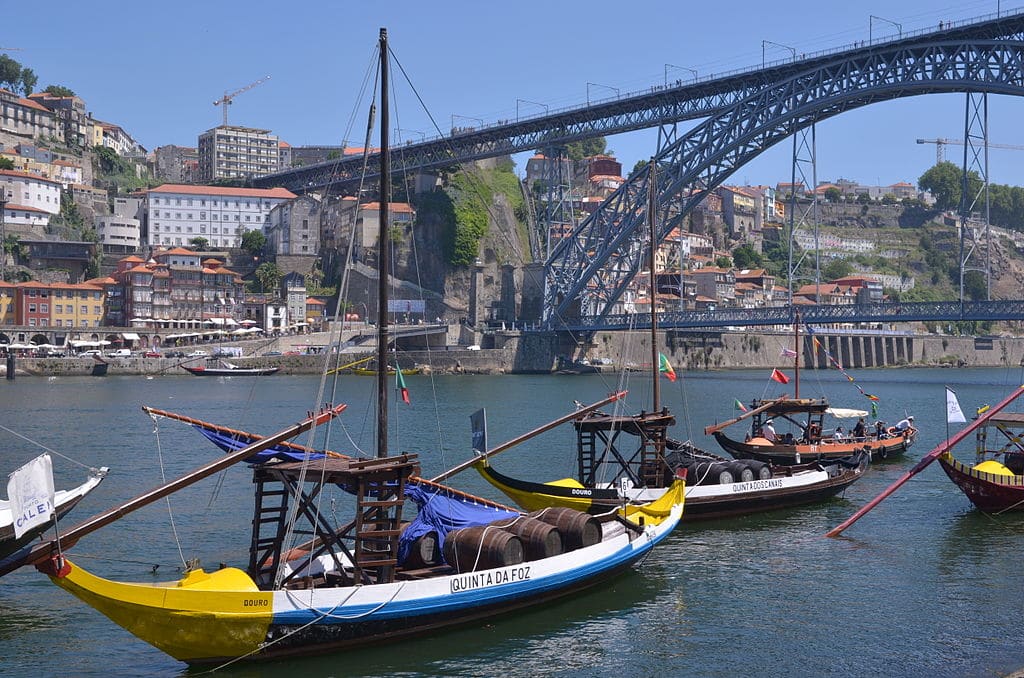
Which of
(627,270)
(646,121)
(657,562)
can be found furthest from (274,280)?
(657,562)

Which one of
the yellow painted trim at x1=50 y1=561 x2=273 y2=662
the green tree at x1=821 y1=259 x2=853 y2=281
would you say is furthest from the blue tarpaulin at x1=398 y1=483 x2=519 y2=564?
the green tree at x1=821 y1=259 x2=853 y2=281

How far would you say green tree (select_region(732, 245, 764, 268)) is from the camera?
153m

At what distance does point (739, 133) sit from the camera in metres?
77.2

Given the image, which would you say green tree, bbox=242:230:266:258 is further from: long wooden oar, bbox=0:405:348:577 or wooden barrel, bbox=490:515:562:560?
long wooden oar, bbox=0:405:348:577

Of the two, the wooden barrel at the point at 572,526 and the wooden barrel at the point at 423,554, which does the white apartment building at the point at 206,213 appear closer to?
the wooden barrel at the point at 572,526

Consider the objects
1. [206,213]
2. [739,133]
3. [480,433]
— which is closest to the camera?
[480,433]

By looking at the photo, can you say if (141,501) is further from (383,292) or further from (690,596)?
(690,596)

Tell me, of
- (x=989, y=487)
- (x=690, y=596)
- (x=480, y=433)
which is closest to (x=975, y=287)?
(x=989, y=487)

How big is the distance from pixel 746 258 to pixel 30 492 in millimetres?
143991

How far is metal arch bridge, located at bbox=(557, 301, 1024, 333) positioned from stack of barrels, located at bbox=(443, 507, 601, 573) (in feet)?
143

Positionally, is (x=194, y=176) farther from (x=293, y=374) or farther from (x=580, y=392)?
(x=580, y=392)

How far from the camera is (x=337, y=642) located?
54.2ft

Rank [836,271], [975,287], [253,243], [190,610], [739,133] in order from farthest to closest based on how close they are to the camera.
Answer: [836,271]
[975,287]
[253,243]
[739,133]
[190,610]

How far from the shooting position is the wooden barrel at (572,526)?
19844mm
